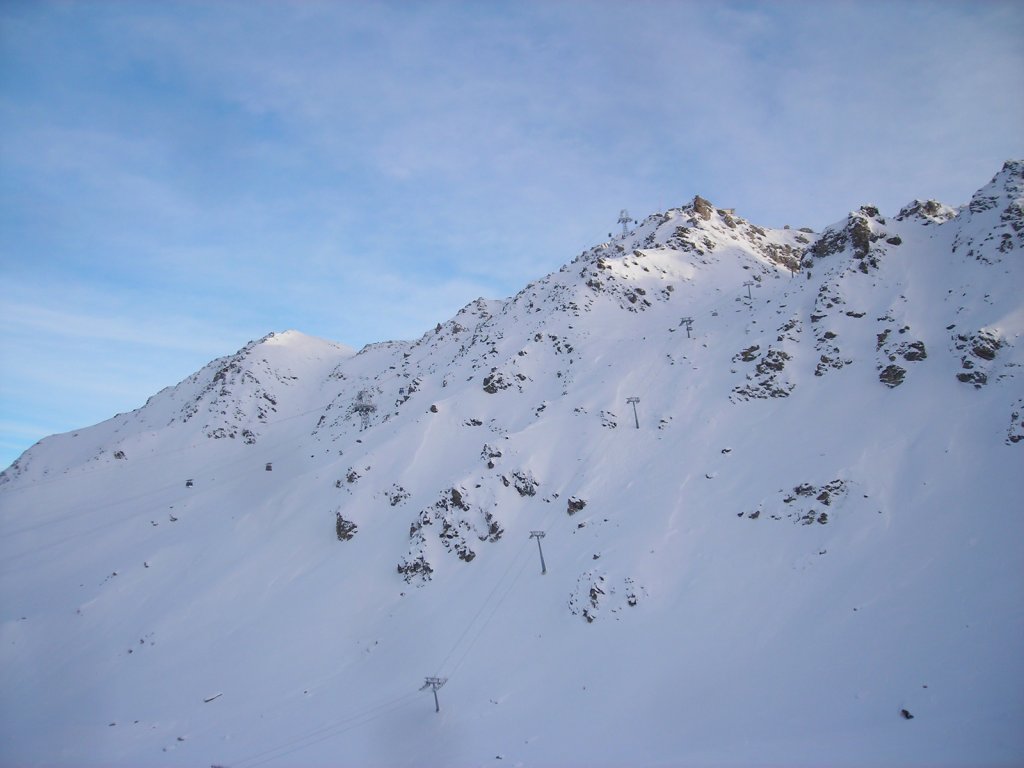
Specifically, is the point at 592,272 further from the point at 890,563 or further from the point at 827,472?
the point at 890,563

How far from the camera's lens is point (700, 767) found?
1744 centimetres

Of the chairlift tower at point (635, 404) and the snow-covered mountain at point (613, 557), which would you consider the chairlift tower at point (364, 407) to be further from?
the chairlift tower at point (635, 404)

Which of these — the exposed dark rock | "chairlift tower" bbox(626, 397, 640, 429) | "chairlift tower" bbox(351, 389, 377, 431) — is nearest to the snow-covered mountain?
the exposed dark rock

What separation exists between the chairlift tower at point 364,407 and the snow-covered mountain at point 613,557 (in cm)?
129

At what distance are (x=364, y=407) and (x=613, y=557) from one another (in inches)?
1511

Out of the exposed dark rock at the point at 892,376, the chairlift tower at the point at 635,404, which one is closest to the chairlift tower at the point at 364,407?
Answer: the chairlift tower at the point at 635,404

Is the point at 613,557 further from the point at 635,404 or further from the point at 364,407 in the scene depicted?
the point at 364,407

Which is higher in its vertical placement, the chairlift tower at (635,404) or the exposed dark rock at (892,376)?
the chairlift tower at (635,404)

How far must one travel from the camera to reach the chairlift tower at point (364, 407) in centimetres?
5812

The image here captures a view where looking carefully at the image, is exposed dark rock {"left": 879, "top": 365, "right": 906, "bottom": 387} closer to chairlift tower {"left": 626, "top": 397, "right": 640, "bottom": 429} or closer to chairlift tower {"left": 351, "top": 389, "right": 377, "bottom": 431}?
chairlift tower {"left": 626, "top": 397, "right": 640, "bottom": 429}

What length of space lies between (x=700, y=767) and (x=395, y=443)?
3349cm

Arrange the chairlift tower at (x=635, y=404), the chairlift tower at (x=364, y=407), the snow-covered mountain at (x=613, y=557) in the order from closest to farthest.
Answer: the snow-covered mountain at (x=613, y=557) → the chairlift tower at (x=635, y=404) → the chairlift tower at (x=364, y=407)

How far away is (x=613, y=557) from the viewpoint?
98.0 ft

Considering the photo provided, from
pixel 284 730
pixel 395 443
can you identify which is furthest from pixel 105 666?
pixel 395 443
